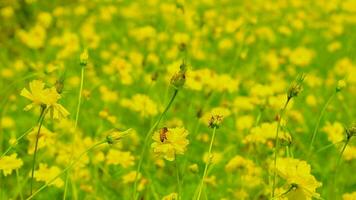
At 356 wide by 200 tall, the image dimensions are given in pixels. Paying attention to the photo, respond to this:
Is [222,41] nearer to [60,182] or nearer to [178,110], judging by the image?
[178,110]

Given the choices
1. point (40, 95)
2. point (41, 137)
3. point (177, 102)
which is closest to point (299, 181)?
point (40, 95)

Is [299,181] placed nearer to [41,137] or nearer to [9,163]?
[9,163]

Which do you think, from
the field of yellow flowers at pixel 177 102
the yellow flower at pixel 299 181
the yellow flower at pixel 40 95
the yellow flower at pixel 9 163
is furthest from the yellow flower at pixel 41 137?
the yellow flower at pixel 299 181

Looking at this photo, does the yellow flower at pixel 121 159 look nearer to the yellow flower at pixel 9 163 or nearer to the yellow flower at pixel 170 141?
the yellow flower at pixel 9 163

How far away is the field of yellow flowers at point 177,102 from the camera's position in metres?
1.35

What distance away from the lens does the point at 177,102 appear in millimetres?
2666

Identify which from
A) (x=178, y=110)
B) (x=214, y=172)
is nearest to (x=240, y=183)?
(x=214, y=172)

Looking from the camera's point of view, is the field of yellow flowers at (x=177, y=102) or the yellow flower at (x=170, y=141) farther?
the field of yellow flowers at (x=177, y=102)

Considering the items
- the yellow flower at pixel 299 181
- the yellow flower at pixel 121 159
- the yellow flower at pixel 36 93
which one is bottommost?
the yellow flower at pixel 299 181

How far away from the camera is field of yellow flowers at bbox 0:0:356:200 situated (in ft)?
4.44

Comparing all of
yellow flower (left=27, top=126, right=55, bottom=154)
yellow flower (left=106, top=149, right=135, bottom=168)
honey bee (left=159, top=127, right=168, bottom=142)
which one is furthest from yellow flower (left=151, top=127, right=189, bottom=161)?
yellow flower (left=106, top=149, right=135, bottom=168)

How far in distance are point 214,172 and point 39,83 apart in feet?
3.45

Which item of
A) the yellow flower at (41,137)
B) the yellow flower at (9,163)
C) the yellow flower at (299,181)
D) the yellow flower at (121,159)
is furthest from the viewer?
the yellow flower at (121,159)

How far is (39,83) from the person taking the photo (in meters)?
1.16
